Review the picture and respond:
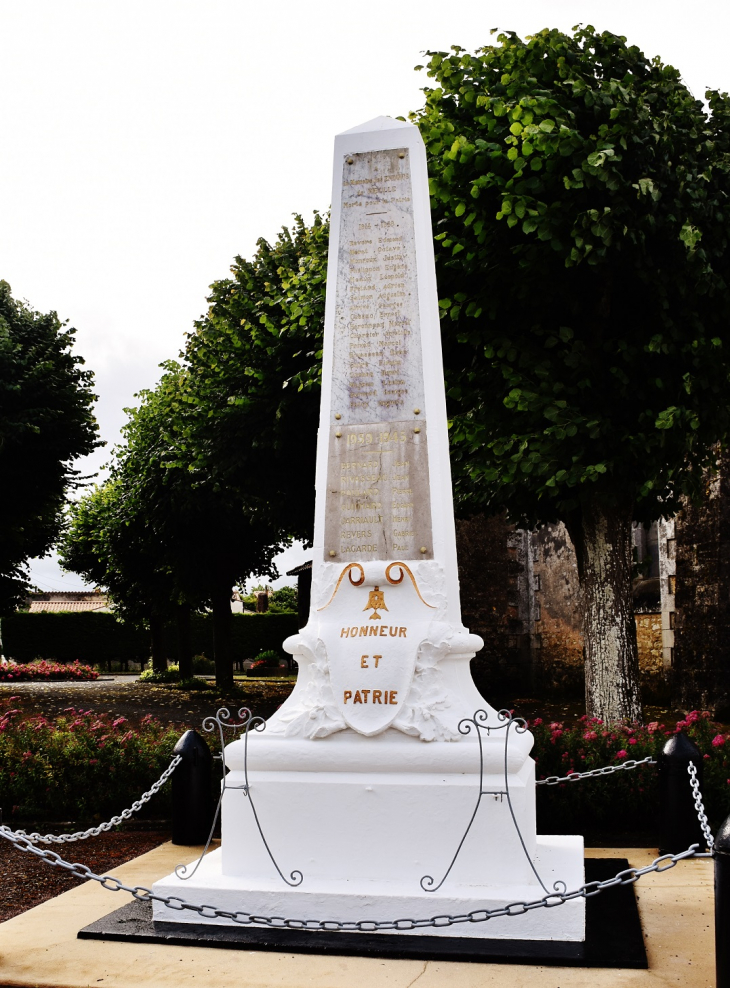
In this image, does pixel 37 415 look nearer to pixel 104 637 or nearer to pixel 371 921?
pixel 371 921

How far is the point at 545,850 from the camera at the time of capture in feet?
18.4

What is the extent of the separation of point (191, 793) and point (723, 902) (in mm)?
4624

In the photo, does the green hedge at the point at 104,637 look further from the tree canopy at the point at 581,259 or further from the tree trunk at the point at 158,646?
the tree canopy at the point at 581,259

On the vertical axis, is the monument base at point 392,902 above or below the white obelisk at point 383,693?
below

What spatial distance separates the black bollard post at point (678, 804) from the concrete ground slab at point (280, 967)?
1.22 m

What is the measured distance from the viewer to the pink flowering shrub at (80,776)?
8.58m

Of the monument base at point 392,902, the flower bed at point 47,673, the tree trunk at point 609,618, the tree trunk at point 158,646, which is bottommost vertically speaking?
the flower bed at point 47,673

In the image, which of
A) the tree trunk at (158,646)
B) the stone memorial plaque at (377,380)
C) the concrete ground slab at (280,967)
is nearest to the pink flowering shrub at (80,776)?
the concrete ground slab at (280,967)

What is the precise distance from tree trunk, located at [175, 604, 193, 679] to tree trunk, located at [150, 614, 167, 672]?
151 inches

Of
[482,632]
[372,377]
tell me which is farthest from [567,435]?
[482,632]

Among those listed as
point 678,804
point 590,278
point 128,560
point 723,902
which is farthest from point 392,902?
point 128,560

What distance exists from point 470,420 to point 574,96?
342 centimetres

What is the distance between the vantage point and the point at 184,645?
27.6m

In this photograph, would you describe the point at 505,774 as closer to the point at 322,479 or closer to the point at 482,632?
the point at 322,479
